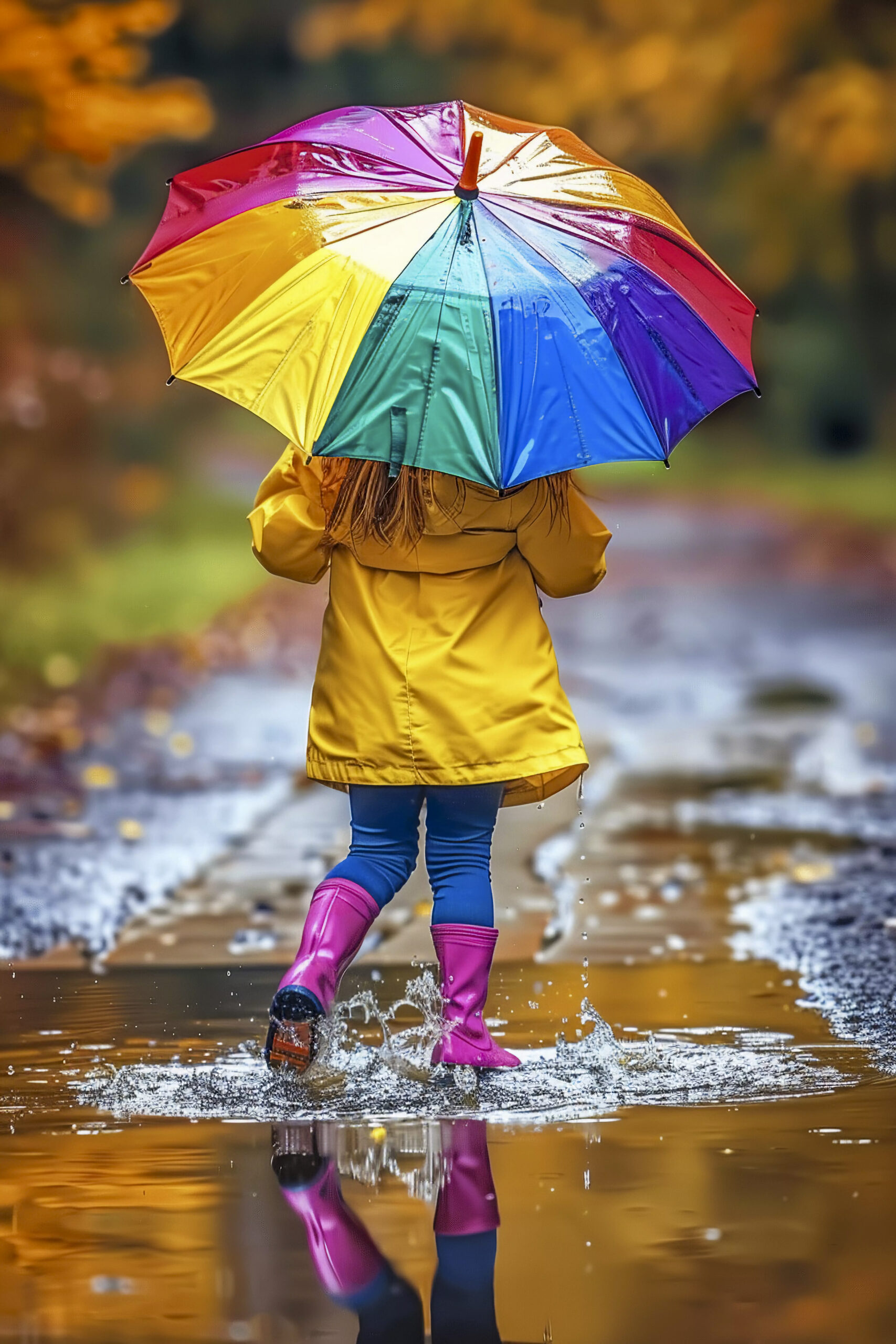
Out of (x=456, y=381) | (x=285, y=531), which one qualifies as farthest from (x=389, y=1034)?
(x=456, y=381)

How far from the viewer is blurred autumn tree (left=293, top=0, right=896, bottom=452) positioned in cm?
1633

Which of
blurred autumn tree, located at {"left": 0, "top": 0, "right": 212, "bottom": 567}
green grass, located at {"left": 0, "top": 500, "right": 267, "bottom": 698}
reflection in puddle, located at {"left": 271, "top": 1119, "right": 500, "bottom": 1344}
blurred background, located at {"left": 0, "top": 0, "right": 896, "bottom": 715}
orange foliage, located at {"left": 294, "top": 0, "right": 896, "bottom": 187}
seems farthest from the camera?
orange foliage, located at {"left": 294, "top": 0, "right": 896, "bottom": 187}

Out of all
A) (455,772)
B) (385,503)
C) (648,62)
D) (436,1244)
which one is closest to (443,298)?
(385,503)

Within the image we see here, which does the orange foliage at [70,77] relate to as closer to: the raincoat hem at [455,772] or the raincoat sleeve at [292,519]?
the raincoat sleeve at [292,519]

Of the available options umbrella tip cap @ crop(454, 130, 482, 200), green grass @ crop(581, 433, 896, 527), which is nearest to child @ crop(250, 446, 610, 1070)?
umbrella tip cap @ crop(454, 130, 482, 200)

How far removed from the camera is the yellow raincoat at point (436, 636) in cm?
409

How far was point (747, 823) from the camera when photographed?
7512 millimetres

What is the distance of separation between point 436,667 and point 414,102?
42.5 feet

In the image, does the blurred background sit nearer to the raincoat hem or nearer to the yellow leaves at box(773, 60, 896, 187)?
the yellow leaves at box(773, 60, 896, 187)

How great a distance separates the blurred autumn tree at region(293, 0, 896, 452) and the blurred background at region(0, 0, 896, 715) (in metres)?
0.02

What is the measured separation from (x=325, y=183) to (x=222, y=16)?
11715 millimetres

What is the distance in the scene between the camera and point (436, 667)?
410 centimetres

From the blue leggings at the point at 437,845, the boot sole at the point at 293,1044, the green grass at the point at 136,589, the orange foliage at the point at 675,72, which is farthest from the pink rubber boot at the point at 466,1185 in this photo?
the orange foliage at the point at 675,72

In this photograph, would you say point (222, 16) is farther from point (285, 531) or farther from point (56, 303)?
point (285, 531)
